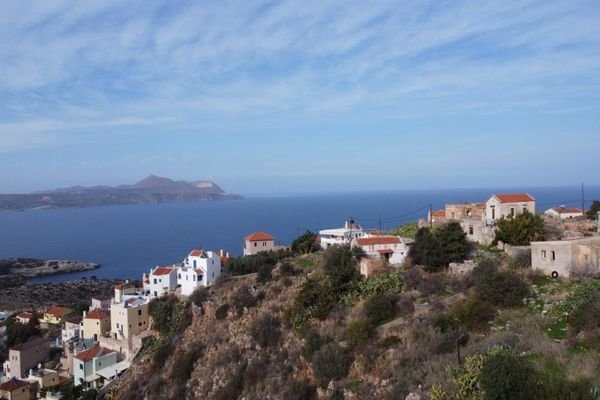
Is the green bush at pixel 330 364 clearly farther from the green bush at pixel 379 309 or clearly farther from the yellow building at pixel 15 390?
the yellow building at pixel 15 390

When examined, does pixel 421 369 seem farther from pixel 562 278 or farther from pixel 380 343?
pixel 562 278

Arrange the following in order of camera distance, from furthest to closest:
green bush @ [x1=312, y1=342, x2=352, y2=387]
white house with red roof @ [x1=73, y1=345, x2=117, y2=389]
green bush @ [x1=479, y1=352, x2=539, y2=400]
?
1. white house with red roof @ [x1=73, y1=345, x2=117, y2=389]
2. green bush @ [x1=312, y1=342, x2=352, y2=387]
3. green bush @ [x1=479, y1=352, x2=539, y2=400]

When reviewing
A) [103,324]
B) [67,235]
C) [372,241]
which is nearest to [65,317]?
[103,324]

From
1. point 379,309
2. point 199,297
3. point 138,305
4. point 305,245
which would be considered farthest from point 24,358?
point 379,309

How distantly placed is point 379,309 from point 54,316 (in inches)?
1506

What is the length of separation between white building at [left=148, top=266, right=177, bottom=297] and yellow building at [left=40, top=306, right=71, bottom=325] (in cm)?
1502

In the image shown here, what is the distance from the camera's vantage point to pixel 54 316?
1882 inches

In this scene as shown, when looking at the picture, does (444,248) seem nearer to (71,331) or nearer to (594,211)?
(594,211)

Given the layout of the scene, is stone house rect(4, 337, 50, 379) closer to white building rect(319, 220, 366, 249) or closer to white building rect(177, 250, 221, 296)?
white building rect(177, 250, 221, 296)

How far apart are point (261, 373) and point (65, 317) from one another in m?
32.8

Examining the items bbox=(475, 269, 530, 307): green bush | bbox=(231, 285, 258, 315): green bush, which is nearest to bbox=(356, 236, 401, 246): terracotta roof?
bbox=(231, 285, 258, 315): green bush

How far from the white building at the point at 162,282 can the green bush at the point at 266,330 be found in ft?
47.9

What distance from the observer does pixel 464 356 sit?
567 inches

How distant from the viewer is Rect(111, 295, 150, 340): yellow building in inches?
Answer: 1389
